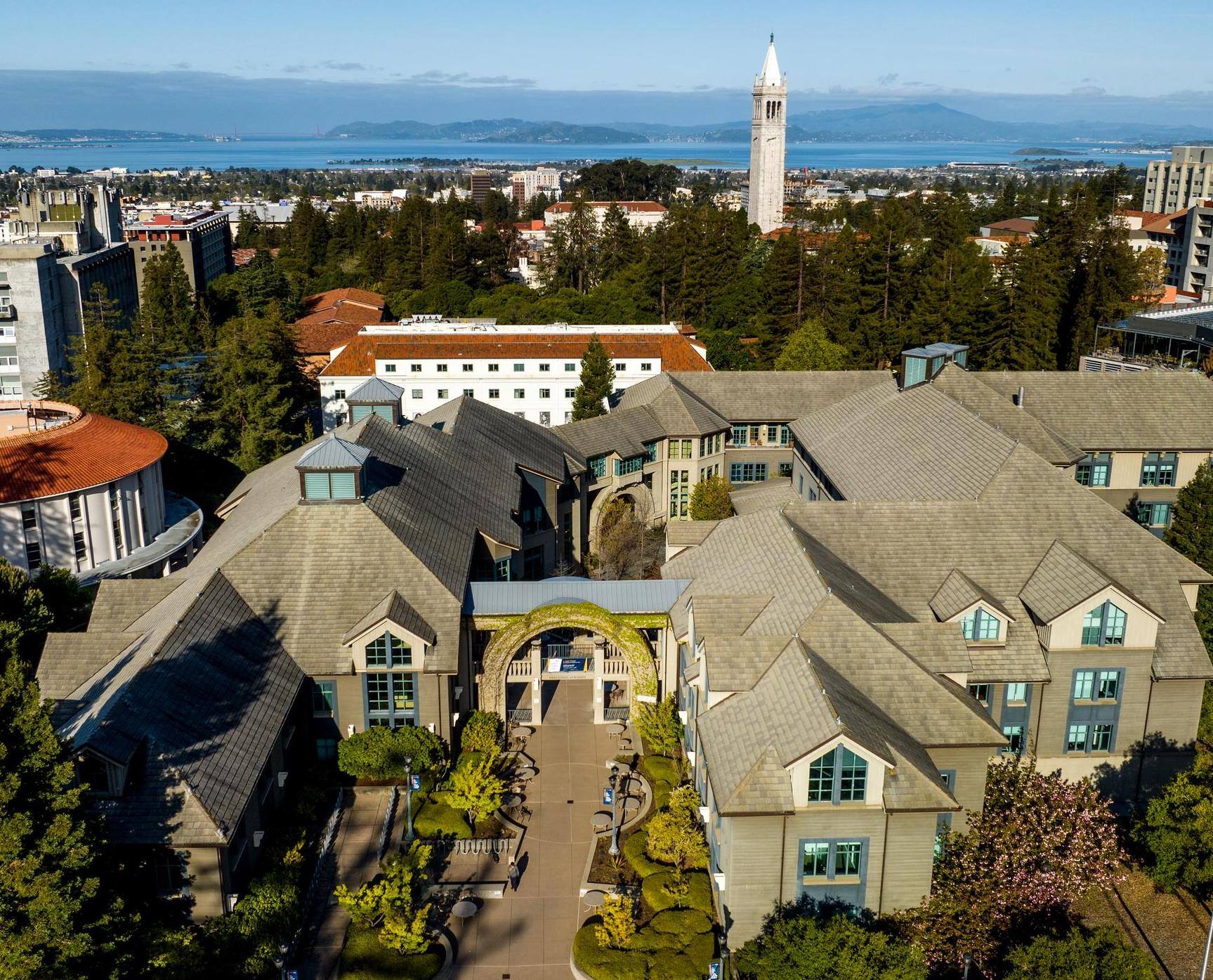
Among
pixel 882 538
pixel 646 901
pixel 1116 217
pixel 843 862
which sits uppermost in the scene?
pixel 1116 217

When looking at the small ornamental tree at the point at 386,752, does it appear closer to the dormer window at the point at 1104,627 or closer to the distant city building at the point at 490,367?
the dormer window at the point at 1104,627

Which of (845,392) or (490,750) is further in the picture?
(845,392)

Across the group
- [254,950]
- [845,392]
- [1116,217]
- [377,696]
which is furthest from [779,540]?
[1116,217]

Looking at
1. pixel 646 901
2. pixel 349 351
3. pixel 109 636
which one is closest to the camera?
pixel 646 901

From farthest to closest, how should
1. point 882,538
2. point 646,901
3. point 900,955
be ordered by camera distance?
1. point 882,538
2. point 646,901
3. point 900,955

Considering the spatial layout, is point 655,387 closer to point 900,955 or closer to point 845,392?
point 845,392

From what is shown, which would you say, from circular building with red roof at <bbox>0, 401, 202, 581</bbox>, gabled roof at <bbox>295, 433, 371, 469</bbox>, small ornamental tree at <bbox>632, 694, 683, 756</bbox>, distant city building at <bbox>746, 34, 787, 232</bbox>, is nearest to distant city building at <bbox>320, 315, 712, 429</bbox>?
circular building with red roof at <bbox>0, 401, 202, 581</bbox>
